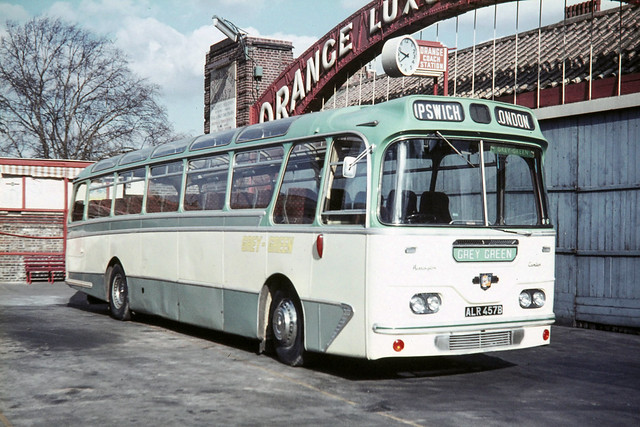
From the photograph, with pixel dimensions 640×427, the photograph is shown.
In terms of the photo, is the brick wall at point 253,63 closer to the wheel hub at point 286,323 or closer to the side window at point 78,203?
the side window at point 78,203

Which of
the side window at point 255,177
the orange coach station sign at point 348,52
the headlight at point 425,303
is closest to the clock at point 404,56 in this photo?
the orange coach station sign at point 348,52

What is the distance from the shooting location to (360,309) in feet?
25.7

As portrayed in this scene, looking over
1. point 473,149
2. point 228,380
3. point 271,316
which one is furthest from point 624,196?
point 228,380

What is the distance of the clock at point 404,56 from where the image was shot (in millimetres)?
15797

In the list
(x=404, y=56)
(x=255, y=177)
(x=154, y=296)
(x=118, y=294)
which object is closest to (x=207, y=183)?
(x=255, y=177)

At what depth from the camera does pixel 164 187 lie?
40.6ft

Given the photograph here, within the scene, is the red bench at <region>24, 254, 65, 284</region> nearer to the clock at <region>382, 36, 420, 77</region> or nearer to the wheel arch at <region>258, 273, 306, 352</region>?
the clock at <region>382, 36, 420, 77</region>

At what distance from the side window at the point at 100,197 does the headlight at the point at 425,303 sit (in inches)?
319

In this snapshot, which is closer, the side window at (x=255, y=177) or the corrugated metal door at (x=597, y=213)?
the side window at (x=255, y=177)

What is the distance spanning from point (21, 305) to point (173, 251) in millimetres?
6026

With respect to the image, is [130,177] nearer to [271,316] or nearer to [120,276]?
[120,276]

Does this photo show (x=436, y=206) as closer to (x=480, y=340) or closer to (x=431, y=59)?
(x=480, y=340)

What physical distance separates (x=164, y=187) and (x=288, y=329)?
4.19 m

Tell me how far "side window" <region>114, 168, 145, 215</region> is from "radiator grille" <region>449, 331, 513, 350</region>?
6.82m
